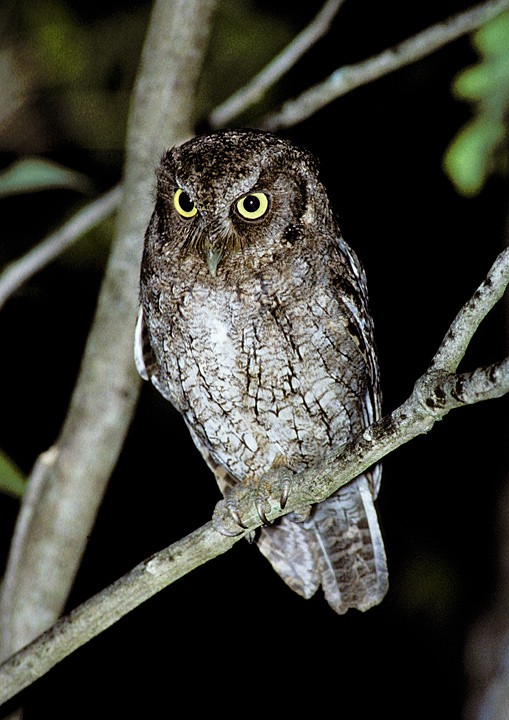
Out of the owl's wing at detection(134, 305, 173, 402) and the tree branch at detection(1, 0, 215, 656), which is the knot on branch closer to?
the owl's wing at detection(134, 305, 173, 402)

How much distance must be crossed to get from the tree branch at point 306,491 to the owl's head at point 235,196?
72cm

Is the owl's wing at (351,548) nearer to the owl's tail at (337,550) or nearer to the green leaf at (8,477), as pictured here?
the owl's tail at (337,550)

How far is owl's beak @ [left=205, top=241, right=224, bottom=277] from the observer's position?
2.24 metres

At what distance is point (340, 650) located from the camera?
591 centimetres

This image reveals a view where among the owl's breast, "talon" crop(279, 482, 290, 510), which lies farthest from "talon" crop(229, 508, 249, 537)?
the owl's breast

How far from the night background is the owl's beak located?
254 centimetres

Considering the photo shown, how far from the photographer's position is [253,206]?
229 cm

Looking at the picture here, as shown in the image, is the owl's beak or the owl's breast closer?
the owl's beak

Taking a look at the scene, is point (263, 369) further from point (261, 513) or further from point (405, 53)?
point (405, 53)

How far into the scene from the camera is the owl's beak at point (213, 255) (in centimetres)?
224

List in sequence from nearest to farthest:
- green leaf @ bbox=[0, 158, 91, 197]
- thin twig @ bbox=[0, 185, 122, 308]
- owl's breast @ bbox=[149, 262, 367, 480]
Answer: owl's breast @ bbox=[149, 262, 367, 480] → green leaf @ bbox=[0, 158, 91, 197] → thin twig @ bbox=[0, 185, 122, 308]

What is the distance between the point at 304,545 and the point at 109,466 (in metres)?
0.80

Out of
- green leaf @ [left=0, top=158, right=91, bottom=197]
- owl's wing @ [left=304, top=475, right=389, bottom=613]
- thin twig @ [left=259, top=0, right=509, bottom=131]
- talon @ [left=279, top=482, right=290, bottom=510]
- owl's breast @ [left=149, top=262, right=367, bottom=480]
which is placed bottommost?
owl's wing @ [left=304, top=475, right=389, bottom=613]

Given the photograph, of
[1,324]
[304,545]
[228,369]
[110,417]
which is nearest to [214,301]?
[228,369]
